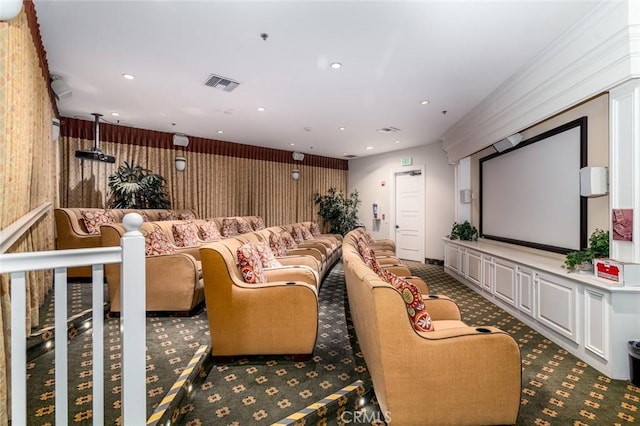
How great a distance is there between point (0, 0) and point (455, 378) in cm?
291

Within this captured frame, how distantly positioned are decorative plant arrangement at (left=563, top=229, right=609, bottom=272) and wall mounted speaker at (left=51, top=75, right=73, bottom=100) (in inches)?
226

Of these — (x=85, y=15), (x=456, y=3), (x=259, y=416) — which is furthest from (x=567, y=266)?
(x=85, y=15)

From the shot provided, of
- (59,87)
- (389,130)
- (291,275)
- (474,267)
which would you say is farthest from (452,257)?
(59,87)

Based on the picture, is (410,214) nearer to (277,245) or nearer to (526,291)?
(277,245)

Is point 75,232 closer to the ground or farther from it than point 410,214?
closer to the ground

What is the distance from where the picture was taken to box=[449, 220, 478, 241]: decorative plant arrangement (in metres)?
5.42

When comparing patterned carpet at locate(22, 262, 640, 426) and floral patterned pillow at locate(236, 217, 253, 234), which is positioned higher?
floral patterned pillow at locate(236, 217, 253, 234)

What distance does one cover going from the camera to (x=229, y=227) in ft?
20.8

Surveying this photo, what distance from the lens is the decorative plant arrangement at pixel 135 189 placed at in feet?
18.5

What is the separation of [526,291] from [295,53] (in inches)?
138

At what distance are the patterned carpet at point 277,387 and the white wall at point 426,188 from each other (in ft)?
14.3

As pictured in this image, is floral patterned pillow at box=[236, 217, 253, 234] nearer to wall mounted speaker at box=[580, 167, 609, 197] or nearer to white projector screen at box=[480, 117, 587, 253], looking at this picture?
white projector screen at box=[480, 117, 587, 253]

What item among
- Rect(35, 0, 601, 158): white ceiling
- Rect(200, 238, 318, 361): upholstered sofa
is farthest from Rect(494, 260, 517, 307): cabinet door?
Rect(200, 238, 318, 361): upholstered sofa

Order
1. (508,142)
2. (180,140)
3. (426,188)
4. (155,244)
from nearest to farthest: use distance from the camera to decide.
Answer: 1. (155,244)
2. (508,142)
3. (180,140)
4. (426,188)
